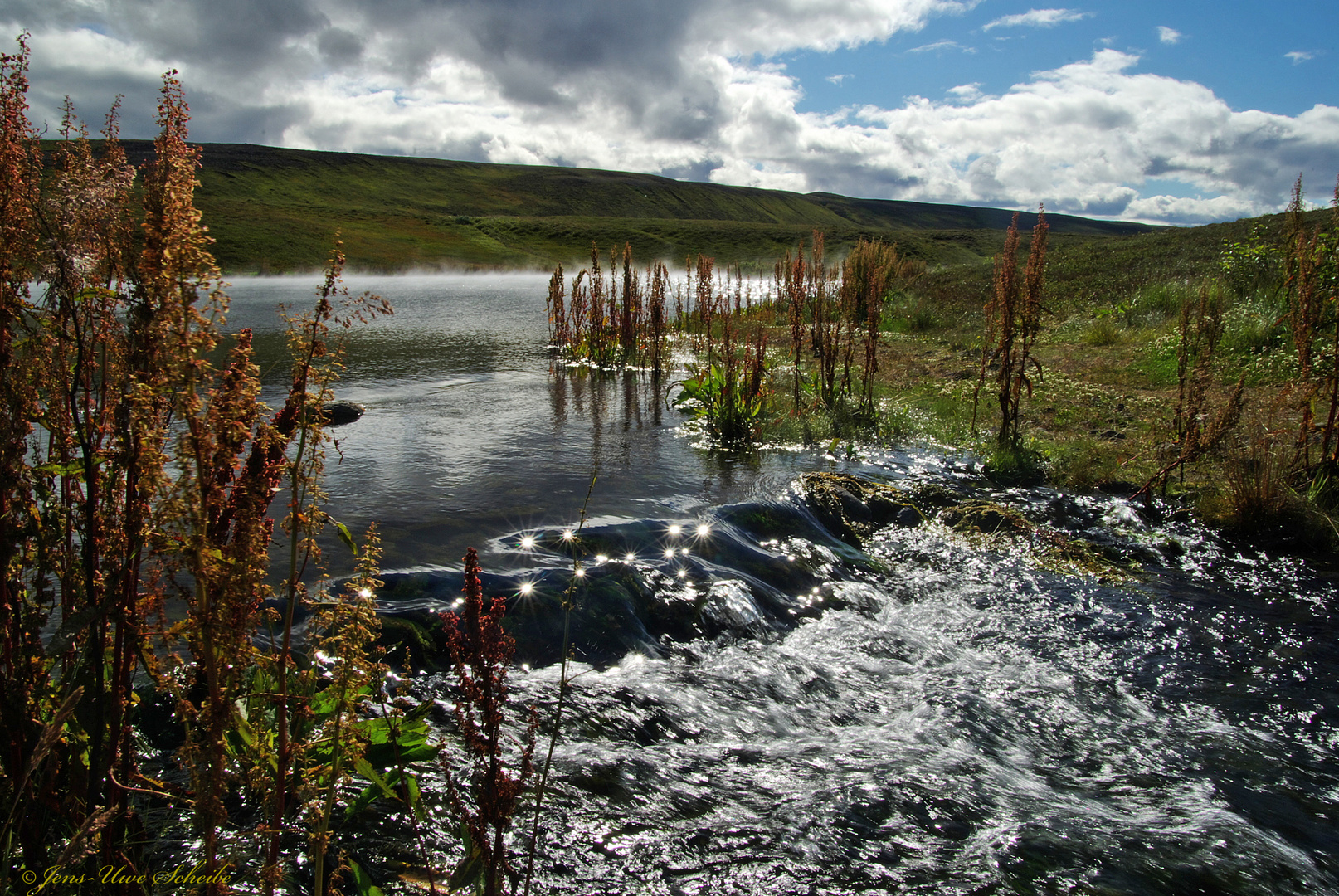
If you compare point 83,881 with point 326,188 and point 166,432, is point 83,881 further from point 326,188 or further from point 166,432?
point 326,188

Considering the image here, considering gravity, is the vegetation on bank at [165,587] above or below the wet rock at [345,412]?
above

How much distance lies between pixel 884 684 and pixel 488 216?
9485cm

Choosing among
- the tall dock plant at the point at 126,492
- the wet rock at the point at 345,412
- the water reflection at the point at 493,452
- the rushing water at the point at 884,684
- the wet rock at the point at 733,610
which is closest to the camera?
the tall dock plant at the point at 126,492

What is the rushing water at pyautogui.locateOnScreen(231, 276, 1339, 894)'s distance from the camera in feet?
8.01

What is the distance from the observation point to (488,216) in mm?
90562

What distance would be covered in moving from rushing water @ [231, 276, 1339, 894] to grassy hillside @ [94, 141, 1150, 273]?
8.47 meters

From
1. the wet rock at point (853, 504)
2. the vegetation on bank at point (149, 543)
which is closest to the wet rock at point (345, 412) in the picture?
the wet rock at point (853, 504)

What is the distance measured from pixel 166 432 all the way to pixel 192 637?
0.37m

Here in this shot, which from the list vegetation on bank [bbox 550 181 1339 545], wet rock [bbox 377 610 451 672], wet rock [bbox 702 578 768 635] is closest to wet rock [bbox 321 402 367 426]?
vegetation on bank [bbox 550 181 1339 545]

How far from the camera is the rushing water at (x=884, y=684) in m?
2.44

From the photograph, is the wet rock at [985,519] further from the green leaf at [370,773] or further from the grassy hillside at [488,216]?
the grassy hillside at [488,216]

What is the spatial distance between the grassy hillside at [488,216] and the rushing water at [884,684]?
8466 millimetres

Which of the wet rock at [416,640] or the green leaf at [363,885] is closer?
the green leaf at [363,885]

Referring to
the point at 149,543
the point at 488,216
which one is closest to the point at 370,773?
the point at 149,543
